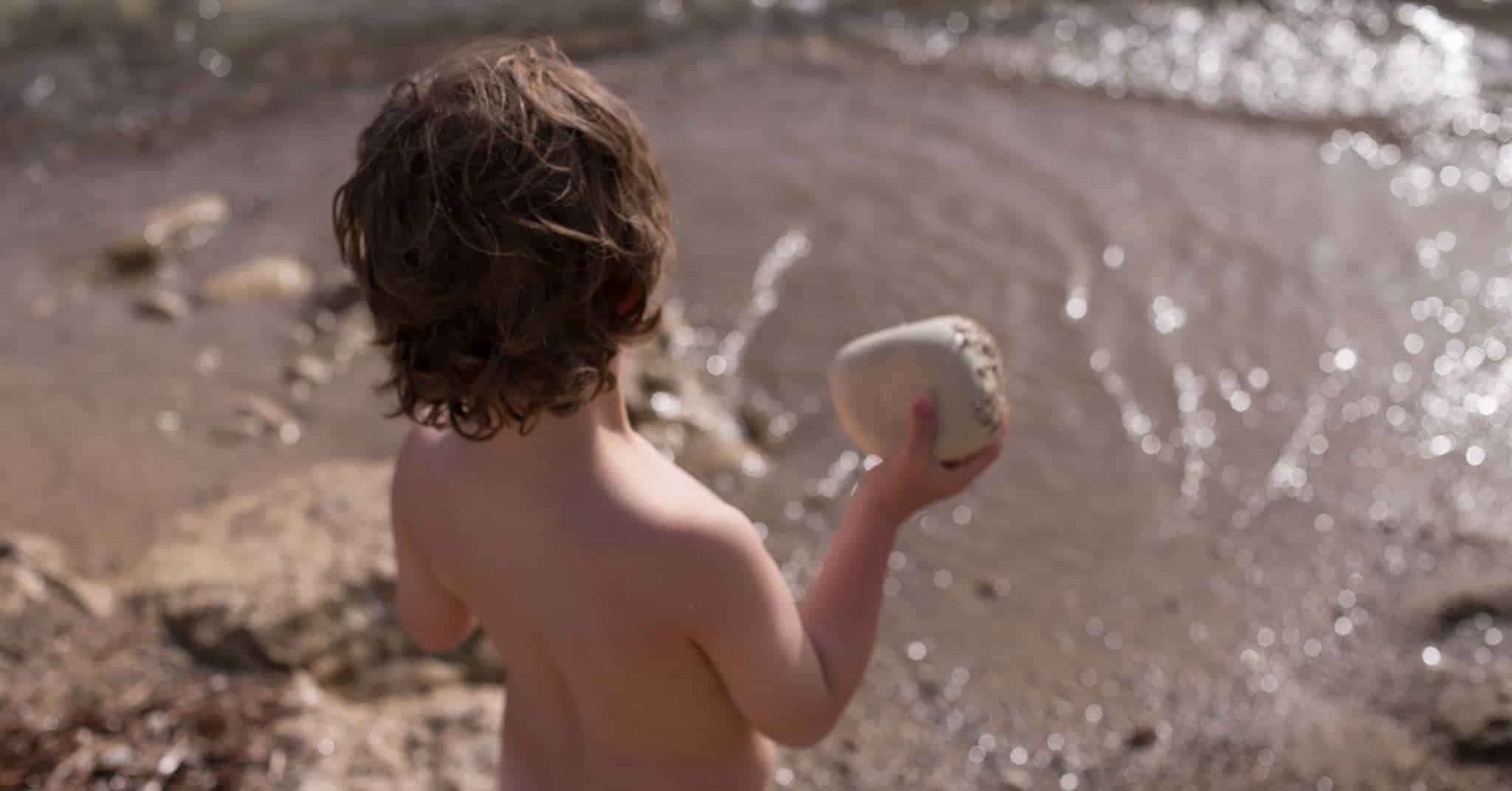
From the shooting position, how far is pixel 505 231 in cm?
149

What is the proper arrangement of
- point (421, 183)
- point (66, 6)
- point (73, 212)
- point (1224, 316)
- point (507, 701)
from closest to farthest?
point (421, 183) < point (507, 701) < point (1224, 316) < point (73, 212) < point (66, 6)

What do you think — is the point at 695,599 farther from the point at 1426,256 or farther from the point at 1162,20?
the point at 1162,20

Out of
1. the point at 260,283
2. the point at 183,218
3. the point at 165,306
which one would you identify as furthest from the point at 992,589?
the point at 183,218

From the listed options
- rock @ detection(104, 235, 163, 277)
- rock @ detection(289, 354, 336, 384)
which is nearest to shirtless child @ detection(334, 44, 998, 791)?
rock @ detection(289, 354, 336, 384)

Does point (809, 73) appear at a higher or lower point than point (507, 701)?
lower

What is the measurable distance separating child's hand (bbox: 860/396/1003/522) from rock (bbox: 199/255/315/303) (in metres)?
3.15

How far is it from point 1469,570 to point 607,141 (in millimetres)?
2481

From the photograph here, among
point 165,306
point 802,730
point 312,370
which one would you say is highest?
point 802,730

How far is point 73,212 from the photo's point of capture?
5211 mm

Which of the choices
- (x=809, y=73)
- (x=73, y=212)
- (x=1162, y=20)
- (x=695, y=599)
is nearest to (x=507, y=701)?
(x=695, y=599)

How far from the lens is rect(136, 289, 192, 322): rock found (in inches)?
176

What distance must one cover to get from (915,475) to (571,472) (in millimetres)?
362

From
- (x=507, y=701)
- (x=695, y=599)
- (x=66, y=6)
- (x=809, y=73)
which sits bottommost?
(x=66, y=6)

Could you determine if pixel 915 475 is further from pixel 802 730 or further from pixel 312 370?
pixel 312 370
